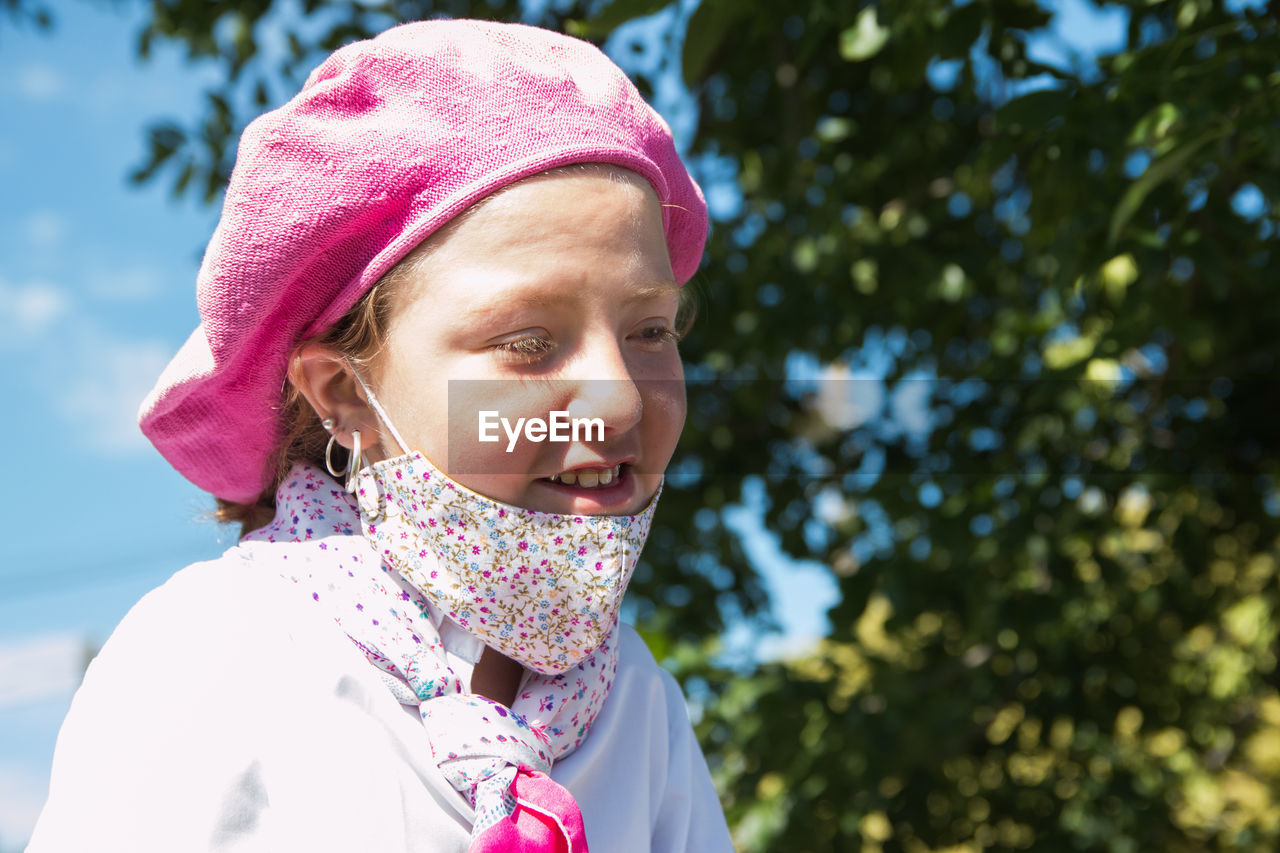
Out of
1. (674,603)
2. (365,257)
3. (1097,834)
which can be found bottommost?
(1097,834)

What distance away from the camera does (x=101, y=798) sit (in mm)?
976

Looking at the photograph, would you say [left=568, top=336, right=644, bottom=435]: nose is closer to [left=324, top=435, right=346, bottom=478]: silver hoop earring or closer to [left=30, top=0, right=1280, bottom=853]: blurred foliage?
[left=324, top=435, right=346, bottom=478]: silver hoop earring

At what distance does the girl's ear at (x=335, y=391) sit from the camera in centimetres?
121

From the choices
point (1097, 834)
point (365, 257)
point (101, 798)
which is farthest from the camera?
point (1097, 834)

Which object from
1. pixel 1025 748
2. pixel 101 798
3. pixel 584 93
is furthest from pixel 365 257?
pixel 1025 748

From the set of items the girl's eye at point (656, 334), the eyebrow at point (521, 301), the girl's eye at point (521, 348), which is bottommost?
the girl's eye at point (656, 334)

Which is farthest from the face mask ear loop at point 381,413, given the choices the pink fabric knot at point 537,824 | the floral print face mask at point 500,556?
the pink fabric knot at point 537,824

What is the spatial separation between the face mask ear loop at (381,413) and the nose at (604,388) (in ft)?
0.66

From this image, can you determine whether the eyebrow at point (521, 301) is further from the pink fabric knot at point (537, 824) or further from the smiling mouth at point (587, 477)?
the pink fabric knot at point (537, 824)

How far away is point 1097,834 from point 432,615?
335 cm

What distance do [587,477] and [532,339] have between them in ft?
0.52

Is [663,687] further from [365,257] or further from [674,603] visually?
[674,603]

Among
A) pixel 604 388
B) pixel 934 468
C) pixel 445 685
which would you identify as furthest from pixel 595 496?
pixel 934 468

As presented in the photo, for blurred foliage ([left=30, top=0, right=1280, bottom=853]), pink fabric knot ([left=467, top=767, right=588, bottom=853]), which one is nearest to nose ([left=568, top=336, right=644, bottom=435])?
pink fabric knot ([left=467, top=767, right=588, bottom=853])
